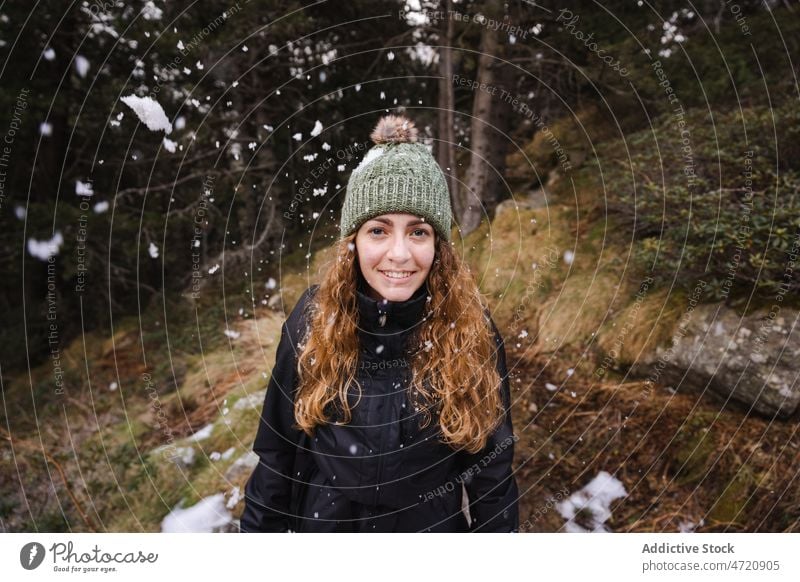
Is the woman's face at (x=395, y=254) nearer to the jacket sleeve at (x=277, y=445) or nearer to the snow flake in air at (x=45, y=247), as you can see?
the jacket sleeve at (x=277, y=445)

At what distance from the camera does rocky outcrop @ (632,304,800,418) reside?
1.63 metres

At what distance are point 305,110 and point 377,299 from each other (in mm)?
1497

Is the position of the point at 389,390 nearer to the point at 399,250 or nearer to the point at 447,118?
the point at 399,250

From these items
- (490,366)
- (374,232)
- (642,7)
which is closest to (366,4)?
(642,7)

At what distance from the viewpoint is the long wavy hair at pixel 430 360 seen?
139 cm

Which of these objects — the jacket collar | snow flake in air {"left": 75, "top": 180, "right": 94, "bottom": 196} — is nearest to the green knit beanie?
the jacket collar

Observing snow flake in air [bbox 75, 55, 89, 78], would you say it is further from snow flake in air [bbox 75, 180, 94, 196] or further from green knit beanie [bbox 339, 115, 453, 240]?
green knit beanie [bbox 339, 115, 453, 240]

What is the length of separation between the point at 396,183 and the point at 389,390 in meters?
0.62

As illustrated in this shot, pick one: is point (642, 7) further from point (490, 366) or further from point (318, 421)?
point (318, 421)

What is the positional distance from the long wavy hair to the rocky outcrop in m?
0.87

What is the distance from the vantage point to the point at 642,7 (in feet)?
7.24
